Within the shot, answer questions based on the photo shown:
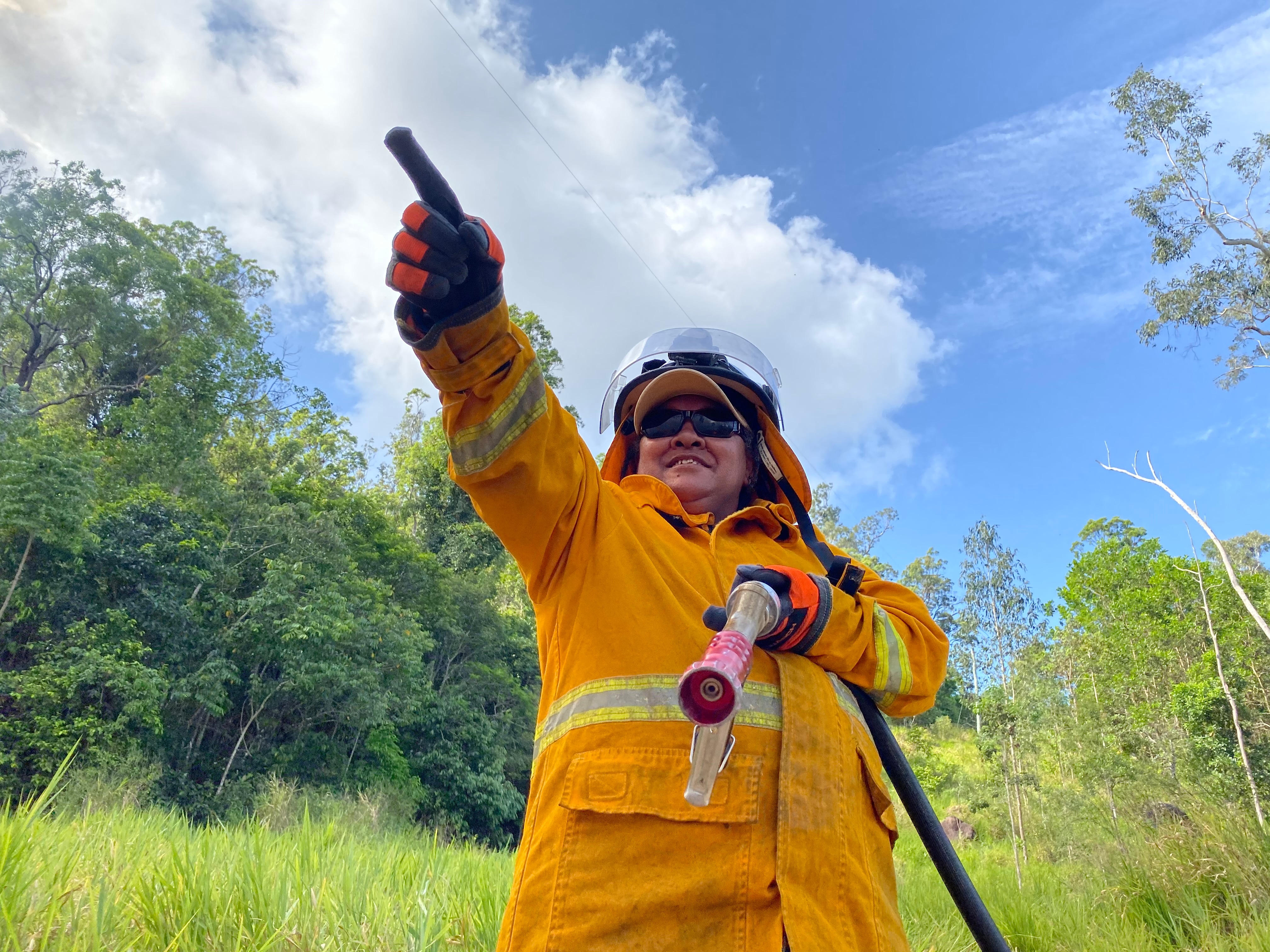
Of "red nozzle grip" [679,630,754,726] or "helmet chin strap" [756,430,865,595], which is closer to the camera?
"red nozzle grip" [679,630,754,726]

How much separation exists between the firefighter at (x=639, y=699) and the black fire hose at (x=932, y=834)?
0.08m

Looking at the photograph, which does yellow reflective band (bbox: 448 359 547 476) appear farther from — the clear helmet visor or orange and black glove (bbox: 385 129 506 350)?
the clear helmet visor

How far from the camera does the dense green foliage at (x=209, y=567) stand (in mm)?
13625

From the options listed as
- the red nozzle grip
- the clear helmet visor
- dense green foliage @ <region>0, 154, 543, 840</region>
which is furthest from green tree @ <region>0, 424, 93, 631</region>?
the red nozzle grip

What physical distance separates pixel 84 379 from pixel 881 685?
2701 cm

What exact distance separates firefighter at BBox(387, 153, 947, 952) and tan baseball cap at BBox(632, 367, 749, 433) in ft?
1.75

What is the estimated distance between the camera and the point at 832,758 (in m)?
1.42

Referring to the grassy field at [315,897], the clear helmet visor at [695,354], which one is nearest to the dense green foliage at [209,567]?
the grassy field at [315,897]

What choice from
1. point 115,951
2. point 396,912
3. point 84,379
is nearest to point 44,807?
point 115,951

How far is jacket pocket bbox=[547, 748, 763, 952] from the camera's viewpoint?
1.18 m

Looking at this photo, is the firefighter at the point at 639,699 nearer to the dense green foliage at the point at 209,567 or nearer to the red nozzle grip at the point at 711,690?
the red nozzle grip at the point at 711,690

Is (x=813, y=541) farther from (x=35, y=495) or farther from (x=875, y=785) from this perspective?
(x=35, y=495)

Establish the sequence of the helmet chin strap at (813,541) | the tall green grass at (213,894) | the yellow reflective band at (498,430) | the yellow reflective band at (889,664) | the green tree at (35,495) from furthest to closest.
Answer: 1. the green tree at (35,495)
2. the tall green grass at (213,894)
3. the helmet chin strap at (813,541)
4. the yellow reflective band at (889,664)
5. the yellow reflective band at (498,430)

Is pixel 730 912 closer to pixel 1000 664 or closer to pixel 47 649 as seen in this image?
pixel 47 649
